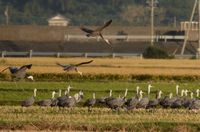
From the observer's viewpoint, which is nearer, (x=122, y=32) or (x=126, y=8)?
(x=122, y=32)

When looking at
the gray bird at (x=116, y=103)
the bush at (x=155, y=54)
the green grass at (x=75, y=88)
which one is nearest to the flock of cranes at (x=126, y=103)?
the gray bird at (x=116, y=103)

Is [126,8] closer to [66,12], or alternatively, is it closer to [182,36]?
[66,12]

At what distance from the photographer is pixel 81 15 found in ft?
609

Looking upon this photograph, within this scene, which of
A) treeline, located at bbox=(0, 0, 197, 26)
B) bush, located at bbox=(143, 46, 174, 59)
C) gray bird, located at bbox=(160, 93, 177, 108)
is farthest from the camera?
treeline, located at bbox=(0, 0, 197, 26)

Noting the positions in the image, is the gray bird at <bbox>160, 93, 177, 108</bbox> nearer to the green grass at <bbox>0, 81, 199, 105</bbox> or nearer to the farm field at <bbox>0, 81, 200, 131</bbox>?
the farm field at <bbox>0, 81, 200, 131</bbox>

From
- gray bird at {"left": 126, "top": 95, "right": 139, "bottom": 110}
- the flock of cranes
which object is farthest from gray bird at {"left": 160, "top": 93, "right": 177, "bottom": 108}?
gray bird at {"left": 126, "top": 95, "right": 139, "bottom": 110}

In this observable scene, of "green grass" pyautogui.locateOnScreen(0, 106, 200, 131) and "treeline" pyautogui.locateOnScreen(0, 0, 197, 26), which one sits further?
"treeline" pyautogui.locateOnScreen(0, 0, 197, 26)

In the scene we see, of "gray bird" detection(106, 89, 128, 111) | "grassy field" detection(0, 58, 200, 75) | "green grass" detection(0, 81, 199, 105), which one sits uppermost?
"gray bird" detection(106, 89, 128, 111)

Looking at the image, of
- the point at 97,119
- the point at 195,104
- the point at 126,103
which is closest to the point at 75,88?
the point at 126,103

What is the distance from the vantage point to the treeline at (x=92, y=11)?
177 meters

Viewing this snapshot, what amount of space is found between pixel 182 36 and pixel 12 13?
87.9 m

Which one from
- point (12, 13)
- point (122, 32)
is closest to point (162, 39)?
point (122, 32)

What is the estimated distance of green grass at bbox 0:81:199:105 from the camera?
32719 millimetres

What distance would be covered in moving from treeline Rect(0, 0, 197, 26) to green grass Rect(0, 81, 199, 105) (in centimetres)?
12837
